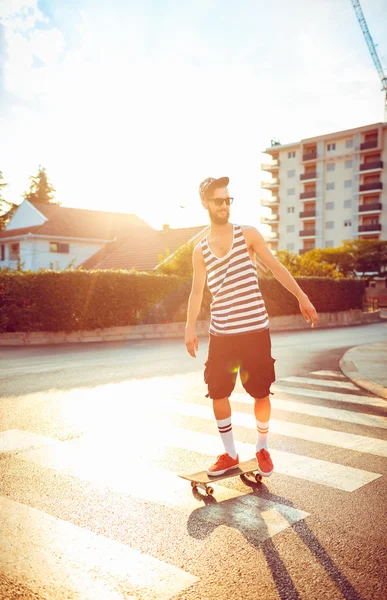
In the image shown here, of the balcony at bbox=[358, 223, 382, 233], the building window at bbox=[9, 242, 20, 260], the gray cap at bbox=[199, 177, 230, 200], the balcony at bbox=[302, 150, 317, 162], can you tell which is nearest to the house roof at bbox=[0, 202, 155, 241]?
the building window at bbox=[9, 242, 20, 260]

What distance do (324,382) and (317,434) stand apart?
383 centimetres

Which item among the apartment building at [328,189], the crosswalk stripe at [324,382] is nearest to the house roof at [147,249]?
the crosswalk stripe at [324,382]

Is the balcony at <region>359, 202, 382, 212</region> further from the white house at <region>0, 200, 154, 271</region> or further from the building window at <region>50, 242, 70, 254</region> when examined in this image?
the building window at <region>50, 242, 70, 254</region>

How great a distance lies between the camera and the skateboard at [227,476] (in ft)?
13.3

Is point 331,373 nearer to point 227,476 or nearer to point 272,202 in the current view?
point 227,476

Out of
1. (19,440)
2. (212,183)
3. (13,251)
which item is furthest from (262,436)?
(13,251)

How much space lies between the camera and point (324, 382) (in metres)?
9.47

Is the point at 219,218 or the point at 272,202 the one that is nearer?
the point at 219,218

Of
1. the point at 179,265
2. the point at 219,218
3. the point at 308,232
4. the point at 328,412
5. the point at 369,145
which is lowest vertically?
the point at 328,412

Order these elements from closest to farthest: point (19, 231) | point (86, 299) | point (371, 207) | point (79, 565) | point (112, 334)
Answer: point (79, 565)
point (86, 299)
point (112, 334)
point (19, 231)
point (371, 207)

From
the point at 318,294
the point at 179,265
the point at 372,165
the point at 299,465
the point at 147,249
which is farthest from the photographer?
the point at 372,165

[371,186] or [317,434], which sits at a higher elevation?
[371,186]

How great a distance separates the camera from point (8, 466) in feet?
15.0

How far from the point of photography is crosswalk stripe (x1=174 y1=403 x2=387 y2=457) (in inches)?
208
